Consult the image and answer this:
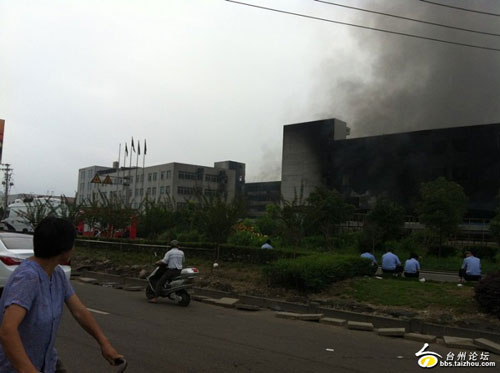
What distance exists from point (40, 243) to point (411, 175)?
67593 mm

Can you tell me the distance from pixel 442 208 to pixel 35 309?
3755cm

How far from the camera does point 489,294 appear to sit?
9461 millimetres

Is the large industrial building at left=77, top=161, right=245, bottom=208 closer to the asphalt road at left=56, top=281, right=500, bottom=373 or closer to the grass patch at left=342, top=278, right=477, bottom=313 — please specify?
the grass patch at left=342, top=278, right=477, bottom=313

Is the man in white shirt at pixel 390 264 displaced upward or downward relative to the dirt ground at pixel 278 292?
upward

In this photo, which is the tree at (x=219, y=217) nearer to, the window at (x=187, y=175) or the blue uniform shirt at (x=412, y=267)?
the blue uniform shirt at (x=412, y=267)

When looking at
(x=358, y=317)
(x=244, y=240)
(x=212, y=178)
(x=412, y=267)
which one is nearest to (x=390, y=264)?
(x=412, y=267)

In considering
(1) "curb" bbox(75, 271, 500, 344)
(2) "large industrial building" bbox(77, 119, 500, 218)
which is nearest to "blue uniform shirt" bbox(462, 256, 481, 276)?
(1) "curb" bbox(75, 271, 500, 344)

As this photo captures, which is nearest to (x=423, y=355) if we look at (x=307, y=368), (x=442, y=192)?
(x=307, y=368)

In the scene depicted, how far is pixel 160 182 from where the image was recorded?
96.4 m

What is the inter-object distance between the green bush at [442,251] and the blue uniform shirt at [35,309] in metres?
34.3

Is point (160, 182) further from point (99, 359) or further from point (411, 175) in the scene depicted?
point (99, 359)

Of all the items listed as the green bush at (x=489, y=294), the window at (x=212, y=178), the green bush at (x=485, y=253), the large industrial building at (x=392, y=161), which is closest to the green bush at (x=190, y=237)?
the green bush at (x=489, y=294)

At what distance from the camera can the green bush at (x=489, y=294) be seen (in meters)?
9.33

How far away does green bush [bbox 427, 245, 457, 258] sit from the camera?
3353 cm
